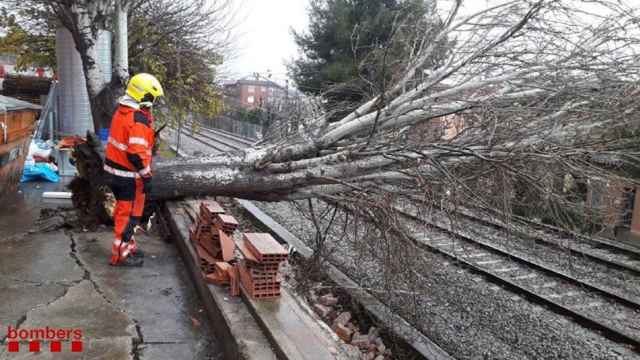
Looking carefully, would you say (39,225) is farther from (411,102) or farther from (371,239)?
(411,102)

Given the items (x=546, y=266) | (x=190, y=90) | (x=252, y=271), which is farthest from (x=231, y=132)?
(x=252, y=271)

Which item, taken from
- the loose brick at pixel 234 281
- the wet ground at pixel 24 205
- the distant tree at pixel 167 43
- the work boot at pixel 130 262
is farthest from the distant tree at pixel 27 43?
the loose brick at pixel 234 281

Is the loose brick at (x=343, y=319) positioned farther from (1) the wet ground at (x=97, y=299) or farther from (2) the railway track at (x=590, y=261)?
(2) the railway track at (x=590, y=261)

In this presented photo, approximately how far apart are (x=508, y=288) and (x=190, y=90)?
9.38m

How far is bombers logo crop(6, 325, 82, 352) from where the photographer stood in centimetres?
339

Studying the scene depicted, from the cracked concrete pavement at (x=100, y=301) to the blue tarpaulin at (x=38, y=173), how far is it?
4.03 m

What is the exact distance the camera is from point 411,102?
18.4 ft

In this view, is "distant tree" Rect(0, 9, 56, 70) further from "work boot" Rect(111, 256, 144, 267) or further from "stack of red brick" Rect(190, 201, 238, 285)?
"stack of red brick" Rect(190, 201, 238, 285)

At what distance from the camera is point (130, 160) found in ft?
16.3

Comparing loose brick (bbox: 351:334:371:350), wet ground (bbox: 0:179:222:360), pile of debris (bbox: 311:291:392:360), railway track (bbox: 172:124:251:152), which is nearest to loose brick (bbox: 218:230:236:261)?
wet ground (bbox: 0:179:222:360)

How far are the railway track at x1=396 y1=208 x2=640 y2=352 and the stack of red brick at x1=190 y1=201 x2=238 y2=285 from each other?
1.83 meters

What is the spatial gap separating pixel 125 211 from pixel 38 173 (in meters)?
5.46

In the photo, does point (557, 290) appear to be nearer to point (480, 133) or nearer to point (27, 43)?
point (480, 133)

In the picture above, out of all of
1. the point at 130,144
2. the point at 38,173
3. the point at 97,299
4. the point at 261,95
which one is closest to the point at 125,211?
the point at 130,144
